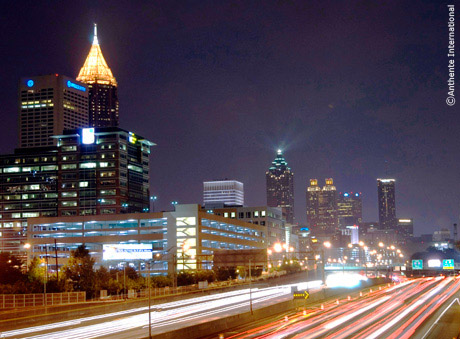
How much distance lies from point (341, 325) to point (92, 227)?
137 meters

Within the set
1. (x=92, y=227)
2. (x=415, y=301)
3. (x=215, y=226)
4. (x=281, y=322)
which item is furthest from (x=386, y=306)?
(x=92, y=227)

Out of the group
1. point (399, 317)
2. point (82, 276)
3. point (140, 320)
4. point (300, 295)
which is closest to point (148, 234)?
point (82, 276)

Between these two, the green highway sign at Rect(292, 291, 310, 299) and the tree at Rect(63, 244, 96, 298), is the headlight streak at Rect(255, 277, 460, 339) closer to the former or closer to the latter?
the green highway sign at Rect(292, 291, 310, 299)

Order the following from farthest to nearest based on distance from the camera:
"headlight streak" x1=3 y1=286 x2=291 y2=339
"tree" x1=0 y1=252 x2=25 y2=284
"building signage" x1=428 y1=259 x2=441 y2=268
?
"building signage" x1=428 y1=259 x2=441 y2=268 < "tree" x1=0 y1=252 x2=25 y2=284 < "headlight streak" x1=3 y1=286 x2=291 y2=339

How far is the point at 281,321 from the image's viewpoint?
245 feet

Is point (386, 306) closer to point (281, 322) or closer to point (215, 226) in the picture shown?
point (281, 322)

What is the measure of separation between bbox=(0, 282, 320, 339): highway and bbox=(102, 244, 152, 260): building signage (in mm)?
48463

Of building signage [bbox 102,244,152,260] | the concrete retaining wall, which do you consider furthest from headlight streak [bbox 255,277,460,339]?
building signage [bbox 102,244,152,260]

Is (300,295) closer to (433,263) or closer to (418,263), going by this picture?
(418,263)

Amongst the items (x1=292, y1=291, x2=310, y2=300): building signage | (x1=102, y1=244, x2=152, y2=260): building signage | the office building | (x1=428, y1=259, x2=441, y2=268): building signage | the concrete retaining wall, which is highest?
the office building

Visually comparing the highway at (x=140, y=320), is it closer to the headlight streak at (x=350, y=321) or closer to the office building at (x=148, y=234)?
the headlight streak at (x=350, y=321)

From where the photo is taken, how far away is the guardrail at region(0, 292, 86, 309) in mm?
79125

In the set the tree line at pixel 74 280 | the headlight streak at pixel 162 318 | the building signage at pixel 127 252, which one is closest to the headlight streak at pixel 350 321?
the headlight streak at pixel 162 318

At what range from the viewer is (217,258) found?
113625 millimetres
